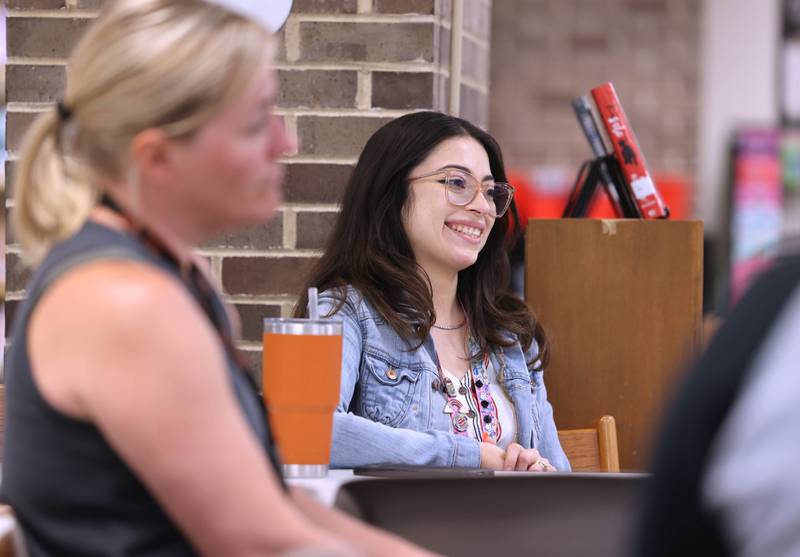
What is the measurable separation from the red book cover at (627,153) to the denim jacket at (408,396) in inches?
A: 17.5

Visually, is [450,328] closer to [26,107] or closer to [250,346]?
[250,346]

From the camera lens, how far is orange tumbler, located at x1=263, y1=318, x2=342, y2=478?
1.35m

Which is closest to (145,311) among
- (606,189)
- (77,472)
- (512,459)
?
(77,472)

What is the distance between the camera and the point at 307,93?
94.7 inches

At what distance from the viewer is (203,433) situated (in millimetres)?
865

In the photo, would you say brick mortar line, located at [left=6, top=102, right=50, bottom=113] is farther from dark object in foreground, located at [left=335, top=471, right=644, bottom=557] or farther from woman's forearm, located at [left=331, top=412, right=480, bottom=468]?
dark object in foreground, located at [left=335, top=471, right=644, bottom=557]

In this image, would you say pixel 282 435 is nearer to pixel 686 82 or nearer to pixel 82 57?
pixel 82 57

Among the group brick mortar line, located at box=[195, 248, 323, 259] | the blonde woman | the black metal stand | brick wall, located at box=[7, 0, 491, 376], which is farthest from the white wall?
the blonde woman

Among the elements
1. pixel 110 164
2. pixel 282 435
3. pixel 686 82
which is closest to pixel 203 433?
pixel 110 164

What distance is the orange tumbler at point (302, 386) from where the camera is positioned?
53.1 inches

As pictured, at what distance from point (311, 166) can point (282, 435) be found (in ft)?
3.63

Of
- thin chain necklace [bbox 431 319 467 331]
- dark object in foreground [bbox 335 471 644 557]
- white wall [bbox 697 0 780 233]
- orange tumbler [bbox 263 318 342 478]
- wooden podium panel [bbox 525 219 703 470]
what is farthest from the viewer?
white wall [bbox 697 0 780 233]

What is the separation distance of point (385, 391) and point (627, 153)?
2.52 feet

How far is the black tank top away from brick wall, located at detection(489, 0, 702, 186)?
17.5 feet
